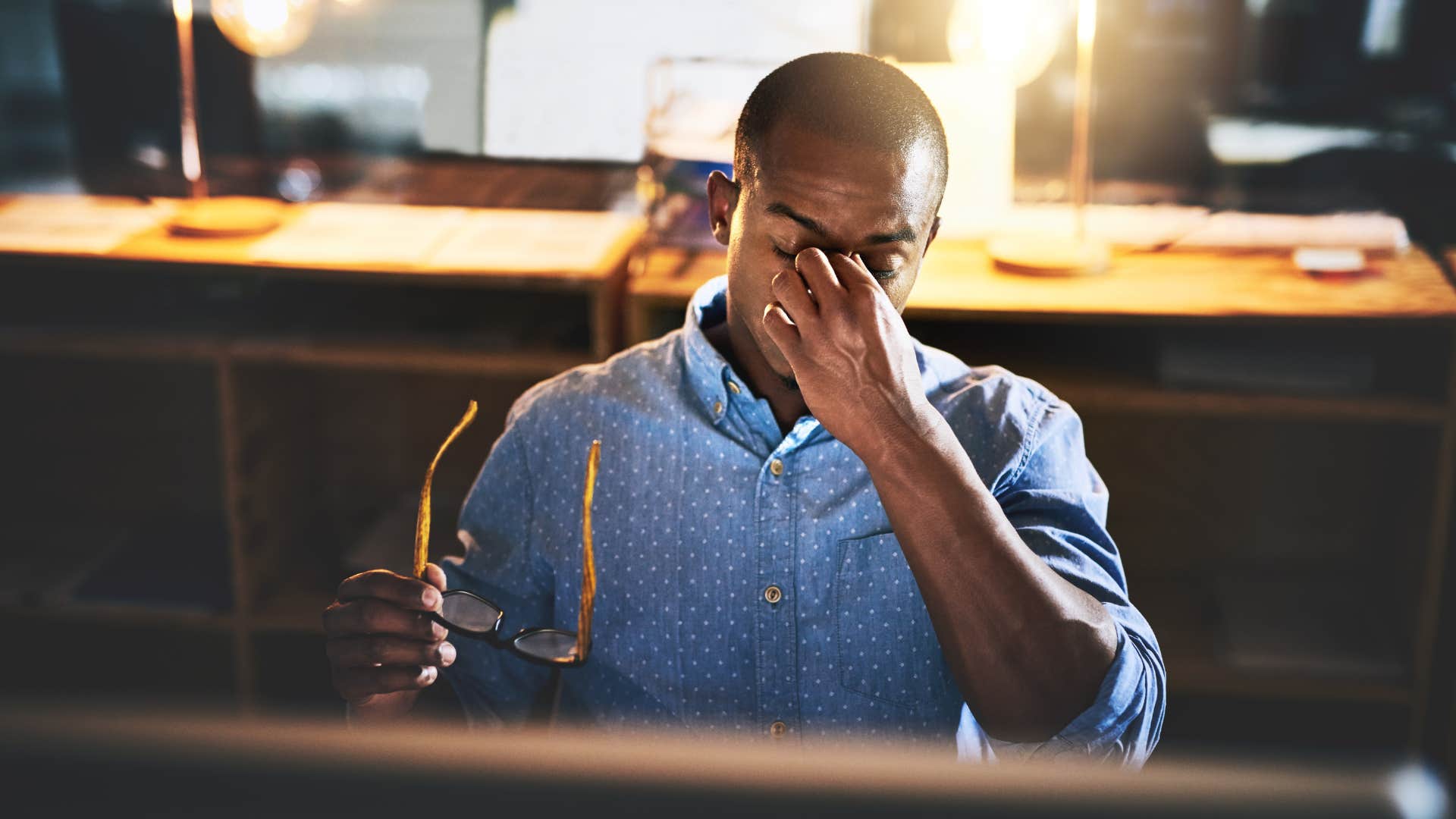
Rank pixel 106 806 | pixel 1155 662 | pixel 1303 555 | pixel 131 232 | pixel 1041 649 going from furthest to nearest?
pixel 1303 555
pixel 131 232
pixel 1155 662
pixel 1041 649
pixel 106 806

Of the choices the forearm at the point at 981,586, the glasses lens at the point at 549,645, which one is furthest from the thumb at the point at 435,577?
the forearm at the point at 981,586

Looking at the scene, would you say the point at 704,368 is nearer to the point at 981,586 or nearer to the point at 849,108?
the point at 849,108

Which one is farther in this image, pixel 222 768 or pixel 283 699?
pixel 283 699

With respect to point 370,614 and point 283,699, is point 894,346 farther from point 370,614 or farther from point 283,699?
point 283,699

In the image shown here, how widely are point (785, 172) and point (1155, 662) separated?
603 millimetres

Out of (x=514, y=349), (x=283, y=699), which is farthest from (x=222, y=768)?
(x=283, y=699)

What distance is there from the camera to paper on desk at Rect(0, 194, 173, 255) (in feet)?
6.90

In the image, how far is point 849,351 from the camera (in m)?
1.12

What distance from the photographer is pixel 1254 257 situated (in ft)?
7.07

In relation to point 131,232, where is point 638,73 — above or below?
above

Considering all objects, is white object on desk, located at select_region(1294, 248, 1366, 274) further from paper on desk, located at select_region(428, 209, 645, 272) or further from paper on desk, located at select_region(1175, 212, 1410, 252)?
paper on desk, located at select_region(428, 209, 645, 272)

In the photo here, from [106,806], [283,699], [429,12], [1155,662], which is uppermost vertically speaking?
[429,12]

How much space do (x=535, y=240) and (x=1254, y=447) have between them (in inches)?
53.9

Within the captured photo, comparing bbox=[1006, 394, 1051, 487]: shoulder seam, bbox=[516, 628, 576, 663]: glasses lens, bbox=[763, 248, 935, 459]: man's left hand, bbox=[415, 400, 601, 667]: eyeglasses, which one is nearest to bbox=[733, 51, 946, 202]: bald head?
bbox=[763, 248, 935, 459]: man's left hand
